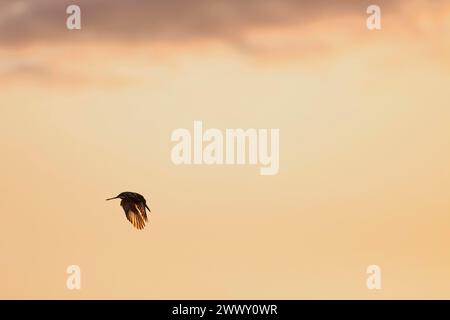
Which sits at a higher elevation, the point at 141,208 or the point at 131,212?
the point at 141,208

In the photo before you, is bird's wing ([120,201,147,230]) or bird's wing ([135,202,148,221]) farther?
bird's wing ([135,202,148,221])

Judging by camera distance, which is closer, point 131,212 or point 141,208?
point 131,212

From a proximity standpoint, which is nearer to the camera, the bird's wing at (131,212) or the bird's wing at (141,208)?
the bird's wing at (131,212)
